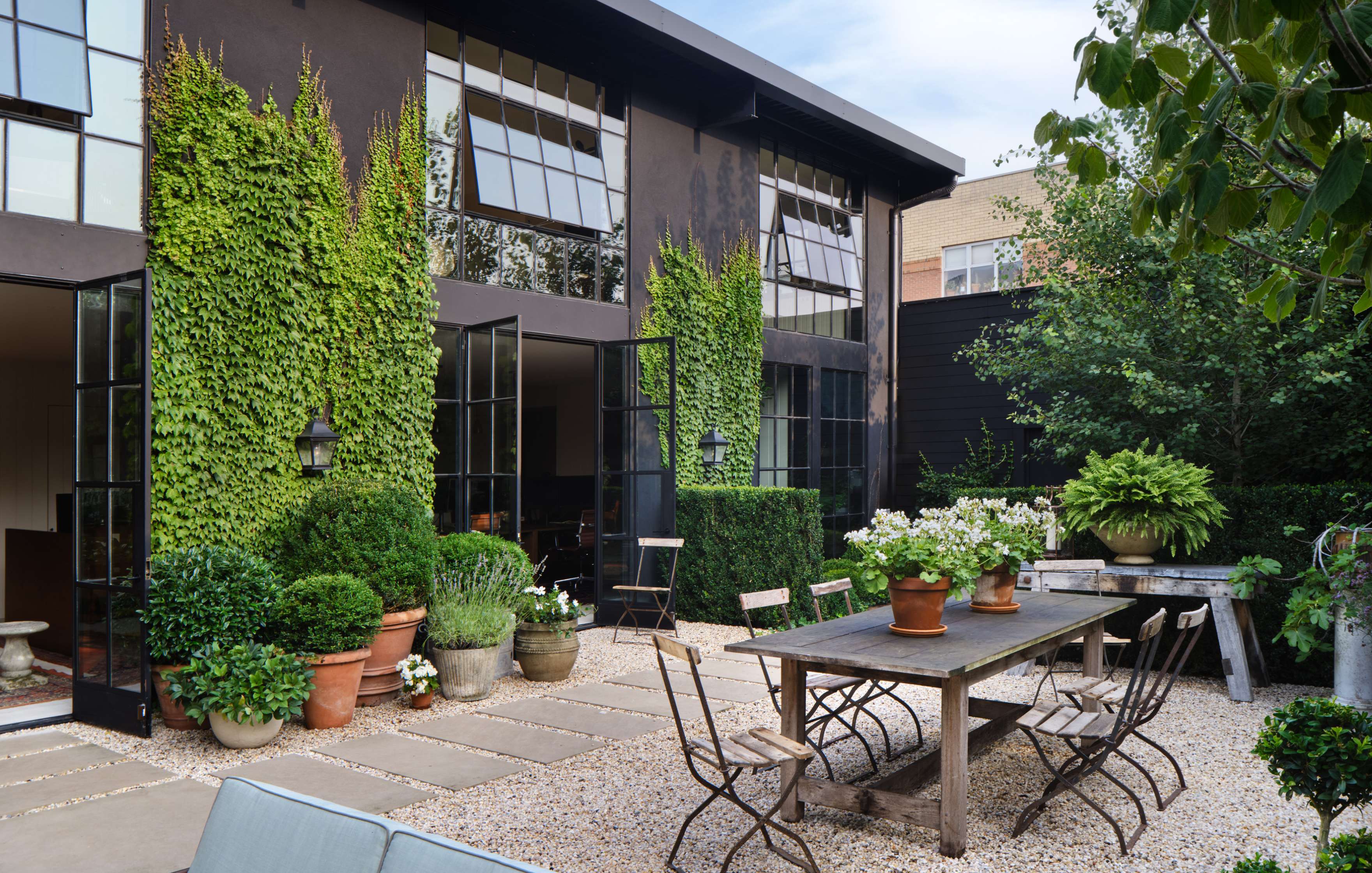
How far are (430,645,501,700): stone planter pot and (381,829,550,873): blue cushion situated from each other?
419 centimetres

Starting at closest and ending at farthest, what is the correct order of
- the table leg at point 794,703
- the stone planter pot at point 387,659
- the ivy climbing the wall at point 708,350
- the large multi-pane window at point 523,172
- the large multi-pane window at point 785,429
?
the table leg at point 794,703 → the stone planter pot at point 387,659 → the large multi-pane window at point 523,172 → the ivy climbing the wall at point 708,350 → the large multi-pane window at point 785,429

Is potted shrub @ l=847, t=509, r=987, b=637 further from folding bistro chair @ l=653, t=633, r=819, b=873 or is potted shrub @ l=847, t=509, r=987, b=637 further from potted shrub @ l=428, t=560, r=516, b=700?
potted shrub @ l=428, t=560, r=516, b=700

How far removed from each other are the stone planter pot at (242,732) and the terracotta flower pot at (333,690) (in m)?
0.31

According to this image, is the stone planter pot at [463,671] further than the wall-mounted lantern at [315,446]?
No

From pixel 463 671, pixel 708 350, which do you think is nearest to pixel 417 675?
pixel 463 671

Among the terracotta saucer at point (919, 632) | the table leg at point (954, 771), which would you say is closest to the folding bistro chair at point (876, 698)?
the terracotta saucer at point (919, 632)

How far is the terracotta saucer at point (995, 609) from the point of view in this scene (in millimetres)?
4594

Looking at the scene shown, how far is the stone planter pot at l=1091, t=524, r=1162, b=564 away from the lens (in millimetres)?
6293

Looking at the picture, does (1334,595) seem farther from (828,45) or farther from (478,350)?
(828,45)

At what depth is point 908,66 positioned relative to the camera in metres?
17.6

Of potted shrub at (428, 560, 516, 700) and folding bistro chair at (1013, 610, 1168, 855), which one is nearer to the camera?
folding bistro chair at (1013, 610, 1168, 855)

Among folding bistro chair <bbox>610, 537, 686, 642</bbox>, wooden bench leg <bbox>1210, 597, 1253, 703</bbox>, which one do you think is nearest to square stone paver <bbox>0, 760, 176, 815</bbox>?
folding bistro chair <bbox>610, 537, 686, 642</bbox>

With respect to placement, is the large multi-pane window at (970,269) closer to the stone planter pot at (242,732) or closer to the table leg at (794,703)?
the table leg at (794,703)

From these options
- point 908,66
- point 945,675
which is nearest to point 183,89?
point 945,675
